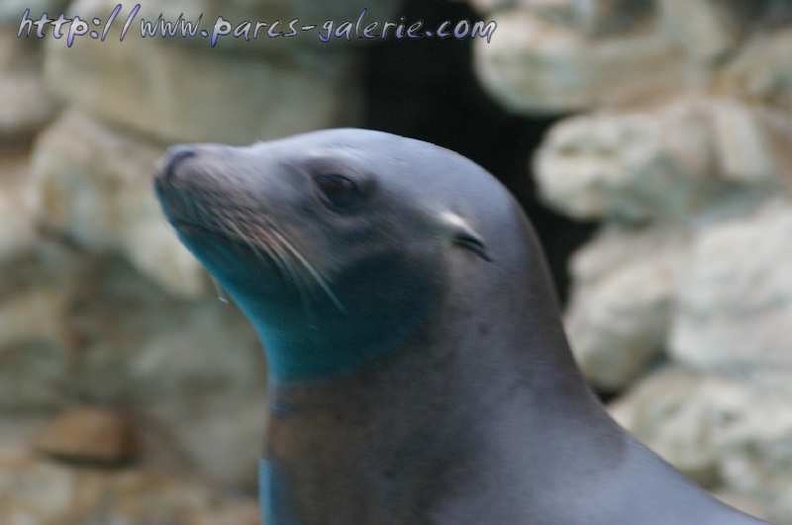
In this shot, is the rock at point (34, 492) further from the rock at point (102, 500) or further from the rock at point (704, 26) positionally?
the rock at point (704, 26)

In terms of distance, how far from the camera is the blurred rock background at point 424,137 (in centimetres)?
274

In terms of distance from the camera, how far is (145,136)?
4102 millimetres

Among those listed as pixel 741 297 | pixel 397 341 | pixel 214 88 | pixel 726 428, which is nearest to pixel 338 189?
pixel 397 341

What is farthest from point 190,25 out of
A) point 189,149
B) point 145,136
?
point 189,149

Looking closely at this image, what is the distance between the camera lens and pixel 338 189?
1293 mm

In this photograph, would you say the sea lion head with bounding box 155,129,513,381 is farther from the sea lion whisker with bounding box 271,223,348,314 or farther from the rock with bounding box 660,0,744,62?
the rock with bounding box 660,0,744,62

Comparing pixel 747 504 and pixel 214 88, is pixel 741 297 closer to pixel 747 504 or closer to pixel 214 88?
pixel 747 504

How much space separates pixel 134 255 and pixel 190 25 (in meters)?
0.88

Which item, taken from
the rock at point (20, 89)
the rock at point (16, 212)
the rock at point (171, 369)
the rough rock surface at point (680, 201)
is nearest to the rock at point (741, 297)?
the rough rock surface at point (680, 201)

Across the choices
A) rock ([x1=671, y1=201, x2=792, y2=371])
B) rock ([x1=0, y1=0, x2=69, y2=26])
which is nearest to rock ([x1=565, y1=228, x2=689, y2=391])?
rock ([x1=671, y1=201, x2=792, y2=371])

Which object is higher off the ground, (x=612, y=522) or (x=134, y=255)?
(x=612, y=522)

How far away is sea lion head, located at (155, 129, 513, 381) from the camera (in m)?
1.28

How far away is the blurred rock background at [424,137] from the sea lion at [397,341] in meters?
1.42

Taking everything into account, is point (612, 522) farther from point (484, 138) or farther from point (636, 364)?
point (484, 138)
